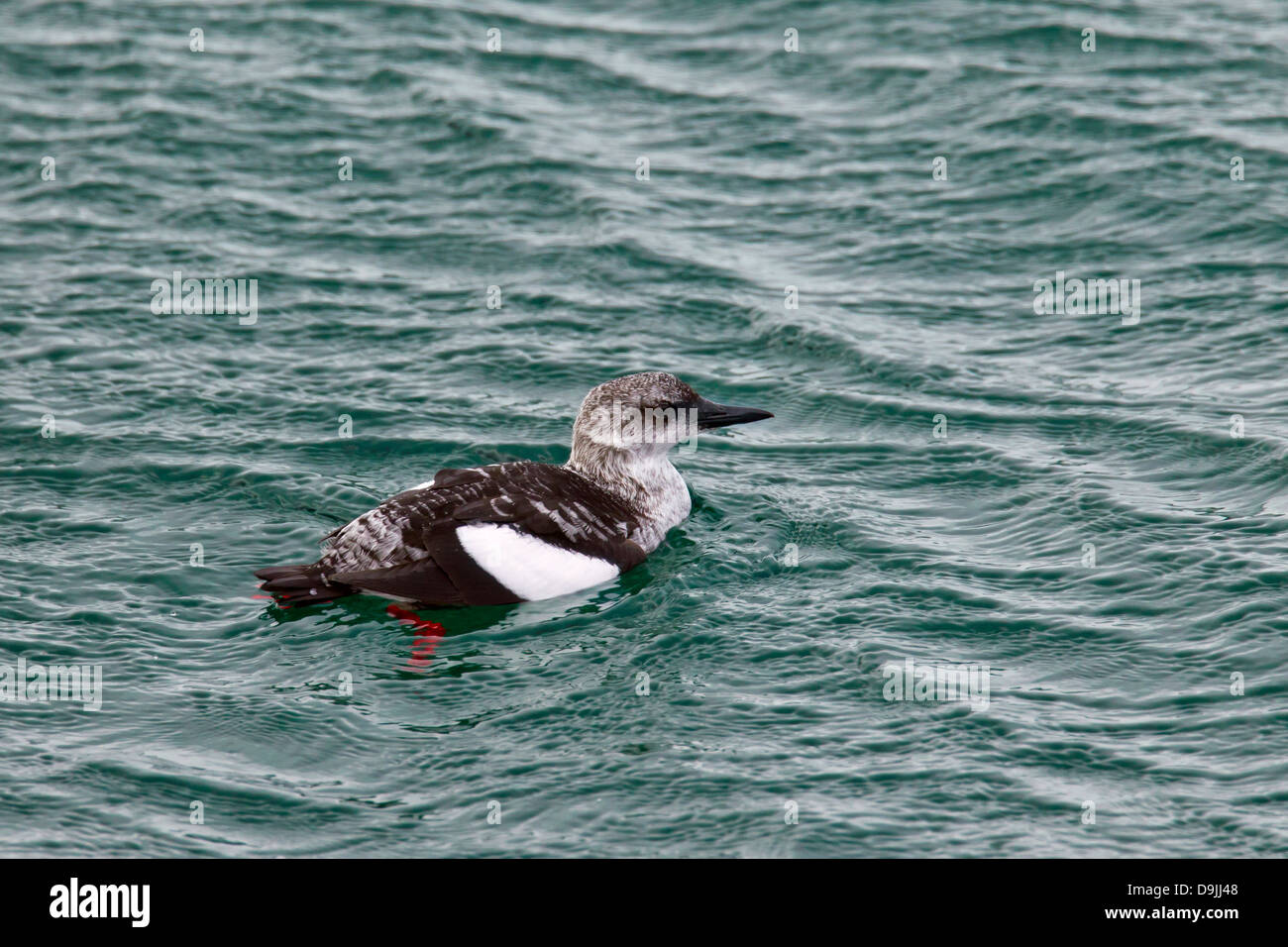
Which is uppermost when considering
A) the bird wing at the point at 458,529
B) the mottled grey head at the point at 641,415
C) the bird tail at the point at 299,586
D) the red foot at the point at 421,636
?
the mottled grey head at the point at 641,415

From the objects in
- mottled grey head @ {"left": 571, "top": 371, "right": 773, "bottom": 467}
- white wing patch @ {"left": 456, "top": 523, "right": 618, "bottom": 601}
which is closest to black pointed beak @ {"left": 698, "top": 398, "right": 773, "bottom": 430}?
mottled grey head @ {"left": 571, "top": 371, "right": 773, "bottom": 467}

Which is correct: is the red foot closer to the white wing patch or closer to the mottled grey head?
the white wing patch

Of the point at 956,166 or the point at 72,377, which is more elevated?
the point at 956,166

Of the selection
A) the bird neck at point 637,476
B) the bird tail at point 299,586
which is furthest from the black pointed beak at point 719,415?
the bird tail at point 299,586

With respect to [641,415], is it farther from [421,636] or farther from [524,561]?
[421,636]

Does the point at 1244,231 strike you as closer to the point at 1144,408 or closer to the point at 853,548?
the point at 1144,408

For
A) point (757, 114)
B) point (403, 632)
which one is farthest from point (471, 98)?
point (403, 632)

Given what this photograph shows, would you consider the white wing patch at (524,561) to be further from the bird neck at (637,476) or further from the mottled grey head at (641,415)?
the mottled grey head at (641,415)
